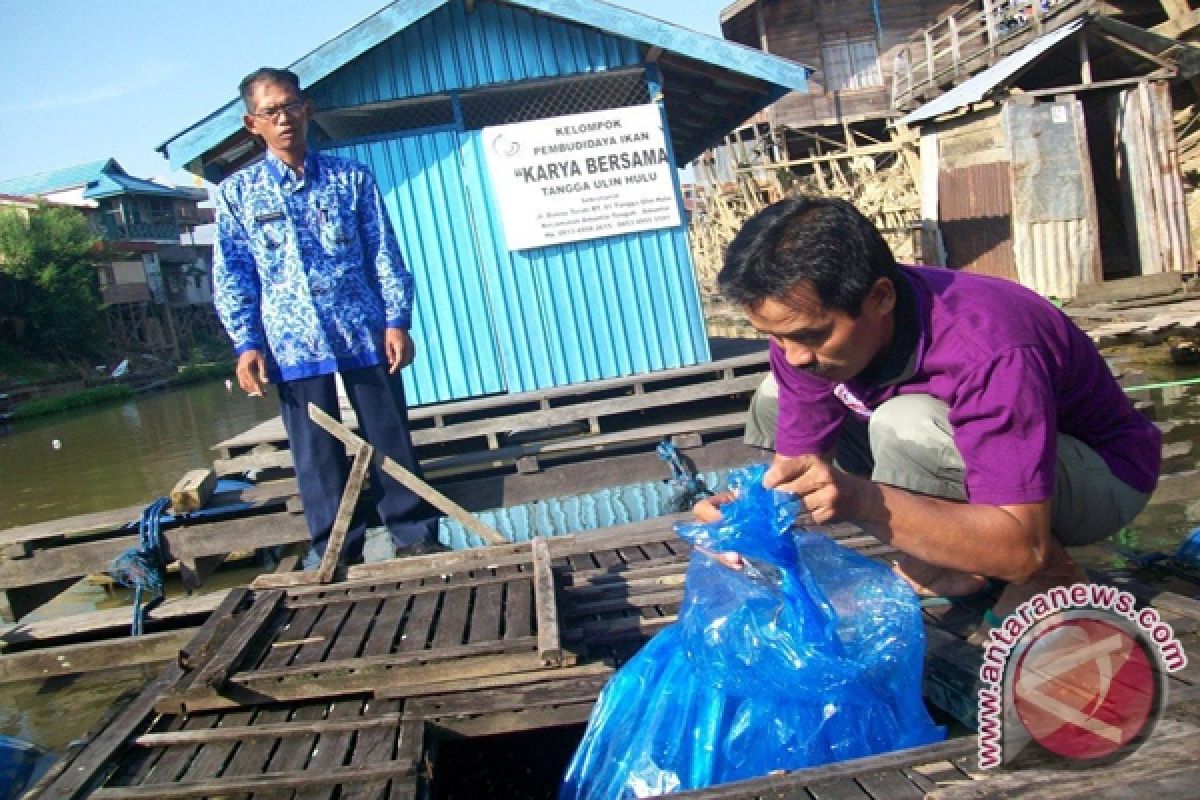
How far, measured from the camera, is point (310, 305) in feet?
14.7

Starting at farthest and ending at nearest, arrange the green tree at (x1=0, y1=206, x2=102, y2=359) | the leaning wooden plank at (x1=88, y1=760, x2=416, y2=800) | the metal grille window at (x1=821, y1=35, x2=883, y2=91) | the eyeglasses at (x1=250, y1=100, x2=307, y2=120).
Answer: the green tree at (x1=0, y1=206, x2=102, y2=359), the metal grille window at (x1=821, y1=35, x2=883, y2=91), the eyeglasses at (x1=250, y1=100, x2=307, y2=120), the leaning wooden plank at (x1=88, y1=760, x2=416, y2=800)

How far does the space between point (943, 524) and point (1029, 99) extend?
13159 millimetres

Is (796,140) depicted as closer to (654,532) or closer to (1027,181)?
→ (1027,181)

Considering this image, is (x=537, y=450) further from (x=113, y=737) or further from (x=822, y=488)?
(x=822, y=488)

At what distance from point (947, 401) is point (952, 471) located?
0.92 feet

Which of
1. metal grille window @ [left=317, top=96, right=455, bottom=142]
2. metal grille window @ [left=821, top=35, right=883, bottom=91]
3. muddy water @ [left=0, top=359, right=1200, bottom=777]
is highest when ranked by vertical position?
metal grille window @ [left=821, top=35, right=883, bottom=91]

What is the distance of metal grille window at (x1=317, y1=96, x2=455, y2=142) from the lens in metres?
7.38

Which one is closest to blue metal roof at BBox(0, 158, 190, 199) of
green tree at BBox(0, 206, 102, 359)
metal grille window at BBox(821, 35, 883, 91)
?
green tree at BBox(0, 206, 102, 359)

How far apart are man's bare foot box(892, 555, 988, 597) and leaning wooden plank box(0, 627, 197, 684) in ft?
11.2

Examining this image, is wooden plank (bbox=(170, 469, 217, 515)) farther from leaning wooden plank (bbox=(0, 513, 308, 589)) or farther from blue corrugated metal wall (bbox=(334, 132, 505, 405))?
blue corrugated metal wall (bbox=(334, 132, 505, 405))

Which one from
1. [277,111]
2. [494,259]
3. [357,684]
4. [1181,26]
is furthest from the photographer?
[1181,26]

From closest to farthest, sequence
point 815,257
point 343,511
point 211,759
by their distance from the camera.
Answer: point 815,257
point 211,759
point 343,511

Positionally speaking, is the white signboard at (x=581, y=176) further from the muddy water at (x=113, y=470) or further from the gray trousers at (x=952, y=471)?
the gray trousers at (x=952, y=471)

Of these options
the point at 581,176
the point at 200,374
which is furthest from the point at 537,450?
the point at 200,374
